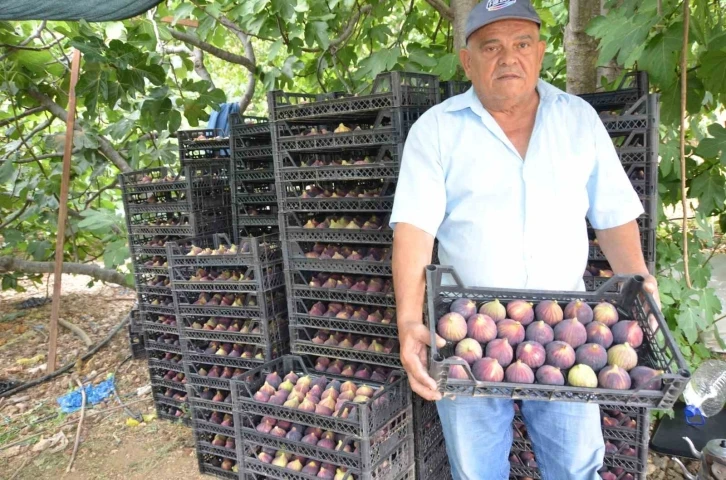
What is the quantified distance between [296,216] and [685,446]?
8.47ft

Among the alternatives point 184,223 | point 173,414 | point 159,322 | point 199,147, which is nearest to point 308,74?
point 199,147

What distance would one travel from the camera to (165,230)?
144 inches

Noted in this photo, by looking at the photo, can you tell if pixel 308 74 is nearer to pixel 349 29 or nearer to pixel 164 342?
pixel 349 29

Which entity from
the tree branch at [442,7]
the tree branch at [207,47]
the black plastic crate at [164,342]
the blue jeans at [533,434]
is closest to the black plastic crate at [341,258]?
the blue jeans at [533,434]

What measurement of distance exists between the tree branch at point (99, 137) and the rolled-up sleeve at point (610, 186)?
3928 millimetres

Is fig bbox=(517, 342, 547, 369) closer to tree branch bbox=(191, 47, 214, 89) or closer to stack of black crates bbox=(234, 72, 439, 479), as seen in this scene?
stack of black crates bbox=(234, 72, 439, 479)

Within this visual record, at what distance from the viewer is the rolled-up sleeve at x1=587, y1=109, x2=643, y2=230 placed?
1.82 meters

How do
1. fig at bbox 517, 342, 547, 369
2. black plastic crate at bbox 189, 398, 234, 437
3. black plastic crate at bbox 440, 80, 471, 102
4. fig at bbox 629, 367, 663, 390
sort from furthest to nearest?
black plastic crate at bbox 189, 398, 234, 437, black plastic crate at bbox 440, 80, 471, 102, fig at bbox 517, 342, 547, 369, fig at bbox 629, 367, 663, 390

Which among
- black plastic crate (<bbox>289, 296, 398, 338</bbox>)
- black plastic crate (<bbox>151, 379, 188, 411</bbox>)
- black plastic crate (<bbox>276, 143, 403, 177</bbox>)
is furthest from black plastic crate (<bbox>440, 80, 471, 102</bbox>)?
black plastic crate (<bbox>151, 379, 188, 411</bbox>)

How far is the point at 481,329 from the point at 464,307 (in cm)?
9

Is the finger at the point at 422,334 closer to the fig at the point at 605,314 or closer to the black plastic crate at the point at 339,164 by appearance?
the fig at the point at 605,314

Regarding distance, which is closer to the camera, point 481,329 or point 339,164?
point 481,329

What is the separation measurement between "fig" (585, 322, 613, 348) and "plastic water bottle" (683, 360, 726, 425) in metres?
2.06

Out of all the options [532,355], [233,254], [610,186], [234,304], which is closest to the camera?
[532,355]
